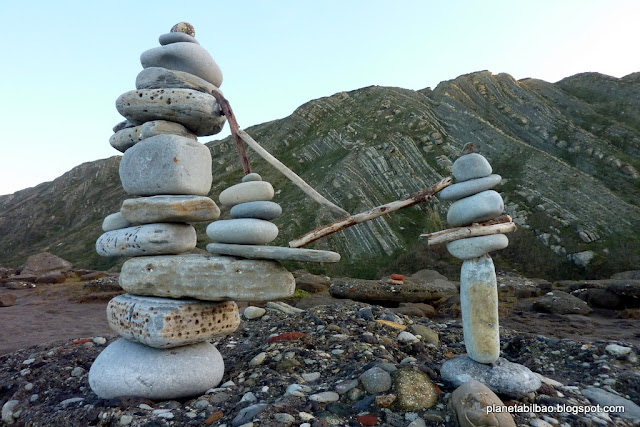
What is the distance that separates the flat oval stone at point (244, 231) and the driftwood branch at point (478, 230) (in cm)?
203

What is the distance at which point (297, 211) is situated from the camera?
2750 centimetres

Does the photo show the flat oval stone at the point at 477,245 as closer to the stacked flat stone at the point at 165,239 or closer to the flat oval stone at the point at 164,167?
the stacked flat stone at the point at 165,239

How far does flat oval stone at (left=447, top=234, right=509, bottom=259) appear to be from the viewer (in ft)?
13.7

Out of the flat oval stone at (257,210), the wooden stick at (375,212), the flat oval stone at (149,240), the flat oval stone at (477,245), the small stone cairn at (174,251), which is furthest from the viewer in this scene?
the flat oval stone at (149,240)

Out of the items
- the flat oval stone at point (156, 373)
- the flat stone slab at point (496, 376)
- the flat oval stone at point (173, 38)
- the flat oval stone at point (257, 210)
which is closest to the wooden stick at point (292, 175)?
the flat oval stone at point (257, 210)

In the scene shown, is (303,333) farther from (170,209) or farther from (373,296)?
(373,296)

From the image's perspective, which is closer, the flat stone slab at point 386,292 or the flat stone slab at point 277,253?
the flat stone slab at point 277,253

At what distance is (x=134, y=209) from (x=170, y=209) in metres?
0.57

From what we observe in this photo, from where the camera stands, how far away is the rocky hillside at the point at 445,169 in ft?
67.8

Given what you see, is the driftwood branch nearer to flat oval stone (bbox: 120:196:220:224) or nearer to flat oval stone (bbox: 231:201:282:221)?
flat oval stone (bbox: 231:201:282:221)

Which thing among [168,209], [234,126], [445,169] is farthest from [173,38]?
[445,169]

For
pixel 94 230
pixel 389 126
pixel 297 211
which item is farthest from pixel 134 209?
pixel 94 230

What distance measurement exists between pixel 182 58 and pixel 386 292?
333 inches

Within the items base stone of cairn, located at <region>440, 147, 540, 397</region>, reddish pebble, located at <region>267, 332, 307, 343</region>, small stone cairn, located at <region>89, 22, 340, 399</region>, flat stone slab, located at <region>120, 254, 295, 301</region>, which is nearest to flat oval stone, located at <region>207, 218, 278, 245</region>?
small stone cairn, located at <region>89, 22, 340, 399</region>
